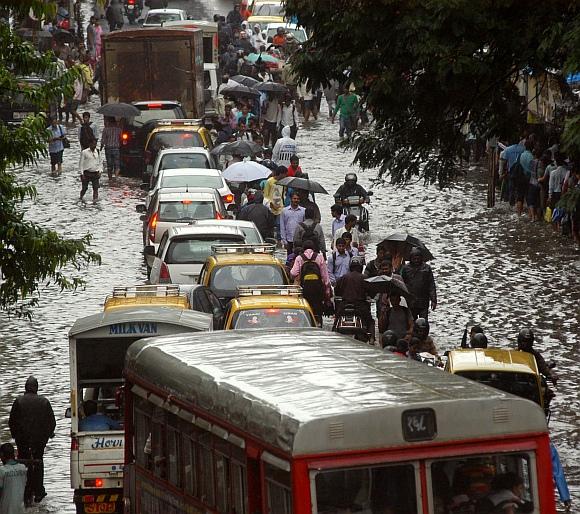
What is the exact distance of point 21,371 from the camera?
70.5 feet

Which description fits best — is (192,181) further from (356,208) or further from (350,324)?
(350,324)

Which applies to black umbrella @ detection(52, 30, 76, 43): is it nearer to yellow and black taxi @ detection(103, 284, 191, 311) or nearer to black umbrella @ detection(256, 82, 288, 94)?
black umbrella @ detection(256, 82, 288, 94)

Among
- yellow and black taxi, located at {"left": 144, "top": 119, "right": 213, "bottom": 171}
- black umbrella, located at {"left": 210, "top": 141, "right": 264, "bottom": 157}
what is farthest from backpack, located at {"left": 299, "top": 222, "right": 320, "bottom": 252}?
yellow and black taxi, located at {"left": 144, "top": 119, "right": 213, "bottom": 171}

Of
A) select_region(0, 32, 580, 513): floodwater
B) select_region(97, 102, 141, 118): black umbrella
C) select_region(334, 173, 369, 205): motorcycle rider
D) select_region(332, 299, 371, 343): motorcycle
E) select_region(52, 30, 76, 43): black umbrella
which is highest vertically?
select_region(52, 30, 76, 43): black umbrella

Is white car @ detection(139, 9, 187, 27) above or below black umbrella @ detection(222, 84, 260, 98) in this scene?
above

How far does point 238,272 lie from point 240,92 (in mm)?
22013

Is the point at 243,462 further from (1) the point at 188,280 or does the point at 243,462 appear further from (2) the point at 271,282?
(1) the point at 188,280

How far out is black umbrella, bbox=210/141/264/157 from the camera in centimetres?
3431

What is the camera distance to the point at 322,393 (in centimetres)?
1003

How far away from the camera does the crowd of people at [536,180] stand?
101 feet

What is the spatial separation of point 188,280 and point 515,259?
741 centimetres

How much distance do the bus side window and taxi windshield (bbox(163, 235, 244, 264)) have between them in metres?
14.6

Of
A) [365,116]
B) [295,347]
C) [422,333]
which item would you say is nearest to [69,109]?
[365,116]

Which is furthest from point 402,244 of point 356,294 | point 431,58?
point 431,58
